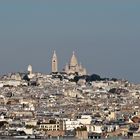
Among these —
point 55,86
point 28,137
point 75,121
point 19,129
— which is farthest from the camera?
point 55,86

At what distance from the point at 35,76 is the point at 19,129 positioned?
203 ft

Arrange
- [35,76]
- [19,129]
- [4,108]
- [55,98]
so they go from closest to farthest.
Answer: [19,129] < [4,108] < [55,98] < [35,76]

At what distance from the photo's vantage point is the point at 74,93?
13912 cm

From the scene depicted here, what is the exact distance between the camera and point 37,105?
126438 mm

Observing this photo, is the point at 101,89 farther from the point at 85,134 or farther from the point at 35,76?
the point at 85,134

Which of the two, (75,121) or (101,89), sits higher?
(101,89)

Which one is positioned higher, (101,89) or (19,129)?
(101,89)

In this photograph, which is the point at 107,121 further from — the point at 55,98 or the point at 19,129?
the point at 55,98

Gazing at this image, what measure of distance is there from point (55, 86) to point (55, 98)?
12543 mm

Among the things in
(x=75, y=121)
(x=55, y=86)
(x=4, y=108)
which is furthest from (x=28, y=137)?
(x=55, y=86)

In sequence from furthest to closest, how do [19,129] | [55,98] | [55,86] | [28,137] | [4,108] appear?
[55,86] → [55,98] → [4,108] → [19,129] → [28,137]

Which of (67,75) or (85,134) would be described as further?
(67,75)

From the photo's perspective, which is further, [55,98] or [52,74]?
[52,74]

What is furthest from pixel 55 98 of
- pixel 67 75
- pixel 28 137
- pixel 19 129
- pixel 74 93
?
pixel 28 137
